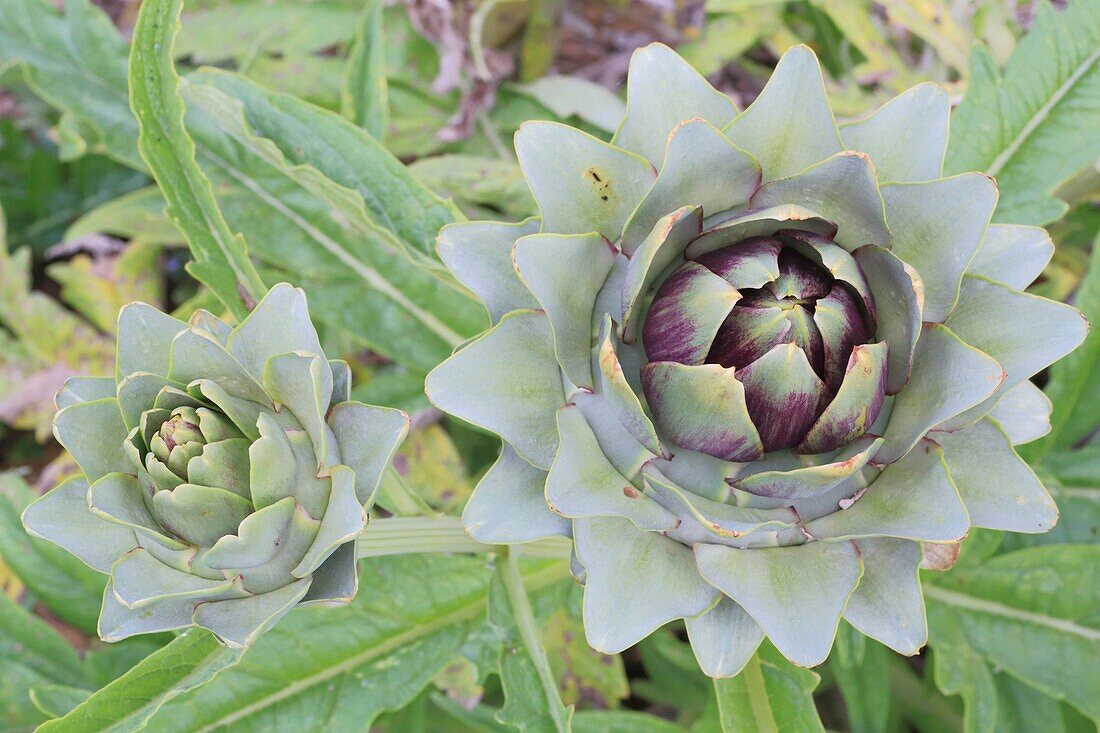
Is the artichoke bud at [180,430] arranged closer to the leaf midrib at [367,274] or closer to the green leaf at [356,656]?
the green leaf at [356,656]

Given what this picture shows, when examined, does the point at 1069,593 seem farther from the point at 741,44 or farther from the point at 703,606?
the point at 741,44

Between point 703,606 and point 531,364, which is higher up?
point 531,364

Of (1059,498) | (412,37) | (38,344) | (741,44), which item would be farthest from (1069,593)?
(38,344)

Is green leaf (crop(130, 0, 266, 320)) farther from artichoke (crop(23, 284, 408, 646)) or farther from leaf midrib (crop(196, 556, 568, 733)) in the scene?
leaf midrib (crop(196, 556, 568, 733))

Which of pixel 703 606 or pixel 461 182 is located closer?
pixel 703 606

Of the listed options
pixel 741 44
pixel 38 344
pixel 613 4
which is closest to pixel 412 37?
pixel 613 4

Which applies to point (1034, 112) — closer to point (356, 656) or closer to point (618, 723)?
point (618, 723)

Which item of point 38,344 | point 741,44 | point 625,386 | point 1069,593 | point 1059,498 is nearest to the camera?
point 625,386

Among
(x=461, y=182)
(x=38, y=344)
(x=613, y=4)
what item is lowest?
(x=38, y=344)

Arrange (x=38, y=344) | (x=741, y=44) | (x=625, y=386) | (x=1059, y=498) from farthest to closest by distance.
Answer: (x=38, y=344), (x=741, y=44), (x=1059, y=498), (x=625, y=386)
